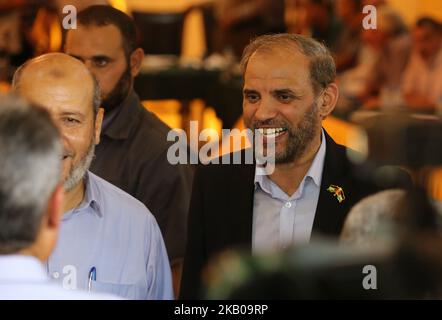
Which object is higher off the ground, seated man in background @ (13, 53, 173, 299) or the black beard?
the black beard

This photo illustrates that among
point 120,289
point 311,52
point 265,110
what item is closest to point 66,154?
point 120,289

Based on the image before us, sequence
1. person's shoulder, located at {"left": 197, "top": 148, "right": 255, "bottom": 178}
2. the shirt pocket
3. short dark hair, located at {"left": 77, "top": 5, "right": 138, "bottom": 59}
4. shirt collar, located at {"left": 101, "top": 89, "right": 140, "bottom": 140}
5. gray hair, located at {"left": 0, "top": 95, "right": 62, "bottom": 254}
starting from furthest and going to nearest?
short dark hair, located at {"left": 77, "top": 5, "right": 138, "bottom": 59} → shirt collar, located at {"left": 101, "top": 89, "right": 140, "bottom": 140} → person's shoulder, located at {"left": 197, "top": 148, "right": 255, "bottom": 178} → the shirt pocket → gray hair, located at {"left": 0, "top": 95, "right": 62, "bottom": 254}

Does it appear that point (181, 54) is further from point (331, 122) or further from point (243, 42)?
point (331, 122)

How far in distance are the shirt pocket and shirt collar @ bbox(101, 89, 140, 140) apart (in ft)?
3.21

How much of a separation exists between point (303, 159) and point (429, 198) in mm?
1056

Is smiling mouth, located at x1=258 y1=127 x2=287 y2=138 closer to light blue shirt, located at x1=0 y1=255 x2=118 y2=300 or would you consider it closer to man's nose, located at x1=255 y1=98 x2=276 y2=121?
man's nose, located at x1=255 y1=98 x2=276 y2=121

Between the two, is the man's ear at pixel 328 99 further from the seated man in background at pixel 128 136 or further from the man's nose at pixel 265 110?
the seated man in background at pixel 128 136

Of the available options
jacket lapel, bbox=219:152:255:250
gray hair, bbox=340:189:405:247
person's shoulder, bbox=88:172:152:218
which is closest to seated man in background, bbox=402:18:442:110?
jacket lapel, bbox=219:152:255:250

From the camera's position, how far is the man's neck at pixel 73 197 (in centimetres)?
274

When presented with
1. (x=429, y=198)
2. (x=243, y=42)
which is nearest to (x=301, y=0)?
(x=243, y=42)

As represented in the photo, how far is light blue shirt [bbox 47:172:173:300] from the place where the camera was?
268 centimetres

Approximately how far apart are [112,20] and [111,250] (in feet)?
4.25

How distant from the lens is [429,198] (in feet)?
6.46

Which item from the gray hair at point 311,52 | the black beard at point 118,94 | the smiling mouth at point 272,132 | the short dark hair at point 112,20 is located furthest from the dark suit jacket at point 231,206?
the short dark hair at point 112,20
